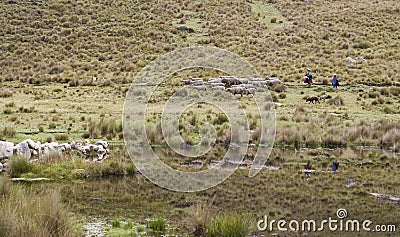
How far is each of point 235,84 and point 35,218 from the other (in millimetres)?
29158

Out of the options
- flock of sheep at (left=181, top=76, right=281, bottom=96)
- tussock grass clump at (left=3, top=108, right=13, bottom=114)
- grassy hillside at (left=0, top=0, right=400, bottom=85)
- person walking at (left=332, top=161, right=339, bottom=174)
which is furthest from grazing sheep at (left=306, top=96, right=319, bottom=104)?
tussock grass clump at (left=3, top=108, right=13, bottom=114)

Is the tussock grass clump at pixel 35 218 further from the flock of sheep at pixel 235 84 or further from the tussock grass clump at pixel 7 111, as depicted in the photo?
the flock of sheep at pixel 235 84

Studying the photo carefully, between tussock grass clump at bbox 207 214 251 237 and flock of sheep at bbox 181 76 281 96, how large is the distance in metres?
24.7

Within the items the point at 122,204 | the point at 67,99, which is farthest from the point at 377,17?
the point at 122,204

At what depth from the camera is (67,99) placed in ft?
110

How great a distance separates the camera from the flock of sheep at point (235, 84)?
34.4 metres

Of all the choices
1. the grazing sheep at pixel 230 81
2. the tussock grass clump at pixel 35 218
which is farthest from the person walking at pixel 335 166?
the grazing sheep at pixel 230 81

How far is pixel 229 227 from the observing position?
959 cm

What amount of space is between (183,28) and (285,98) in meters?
25.3

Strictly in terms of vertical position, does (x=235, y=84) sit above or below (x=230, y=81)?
below

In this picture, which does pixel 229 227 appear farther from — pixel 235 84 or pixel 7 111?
pixel 235 84

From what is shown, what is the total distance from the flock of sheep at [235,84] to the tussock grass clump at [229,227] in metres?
24.7

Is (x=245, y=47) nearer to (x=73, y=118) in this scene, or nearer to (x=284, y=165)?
(x=73, y=118)

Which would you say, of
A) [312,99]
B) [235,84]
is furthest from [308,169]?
[235,84]
